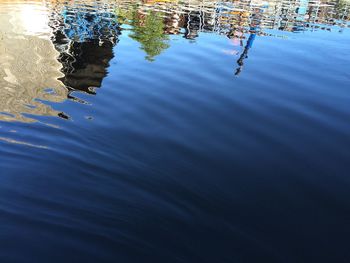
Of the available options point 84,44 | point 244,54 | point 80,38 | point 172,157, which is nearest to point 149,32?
point 80,38

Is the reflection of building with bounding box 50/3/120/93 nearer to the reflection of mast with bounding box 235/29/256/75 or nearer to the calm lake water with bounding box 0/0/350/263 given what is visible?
the calm lake water with bounding box 0/0/350/263

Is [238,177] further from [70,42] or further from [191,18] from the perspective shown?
[191,18]

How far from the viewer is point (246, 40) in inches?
672

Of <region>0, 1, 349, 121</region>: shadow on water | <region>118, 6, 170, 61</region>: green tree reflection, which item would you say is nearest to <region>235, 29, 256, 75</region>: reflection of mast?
<region>0, 1, 349, 121</region>: shadow on water

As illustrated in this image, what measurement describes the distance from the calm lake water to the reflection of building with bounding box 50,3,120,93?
0.11 meters

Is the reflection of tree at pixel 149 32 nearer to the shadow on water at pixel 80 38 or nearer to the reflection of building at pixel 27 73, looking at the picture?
the shadow on water at pixel 80 38

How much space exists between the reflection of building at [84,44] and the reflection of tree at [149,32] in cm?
114

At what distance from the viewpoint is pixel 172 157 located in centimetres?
644

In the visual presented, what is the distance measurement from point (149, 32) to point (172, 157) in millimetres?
13480

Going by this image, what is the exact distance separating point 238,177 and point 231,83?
5.29 m

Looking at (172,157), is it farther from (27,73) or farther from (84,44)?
(84,44)

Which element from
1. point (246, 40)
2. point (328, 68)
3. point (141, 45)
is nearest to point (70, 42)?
point (141, 45)

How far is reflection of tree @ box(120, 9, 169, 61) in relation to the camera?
1431cm

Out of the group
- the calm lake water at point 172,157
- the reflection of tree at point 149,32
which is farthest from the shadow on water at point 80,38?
the calm lake water at point 172,157
